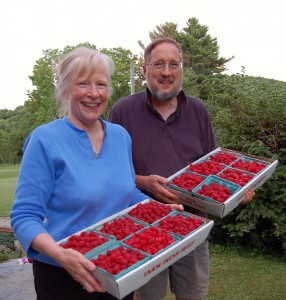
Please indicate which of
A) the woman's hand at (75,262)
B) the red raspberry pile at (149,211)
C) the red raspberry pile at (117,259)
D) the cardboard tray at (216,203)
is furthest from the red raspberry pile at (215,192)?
the woman's hand at (75,262)

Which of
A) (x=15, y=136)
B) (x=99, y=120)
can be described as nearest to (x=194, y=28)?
(x=15, y=136)

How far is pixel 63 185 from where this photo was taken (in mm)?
1967

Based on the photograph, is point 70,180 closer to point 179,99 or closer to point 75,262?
point 75,262

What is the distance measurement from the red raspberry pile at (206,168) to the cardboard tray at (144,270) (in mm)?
607

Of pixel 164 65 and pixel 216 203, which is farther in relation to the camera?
pixel 164 65

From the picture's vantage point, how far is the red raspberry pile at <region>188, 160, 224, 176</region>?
274 cm

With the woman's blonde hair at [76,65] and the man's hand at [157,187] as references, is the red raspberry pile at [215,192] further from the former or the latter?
the woman's blonde hair at [76,65]

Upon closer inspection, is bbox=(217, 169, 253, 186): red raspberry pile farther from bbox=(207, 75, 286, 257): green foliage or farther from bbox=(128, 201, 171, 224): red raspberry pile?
bbox=(207, 75, 286, 257): green foliage

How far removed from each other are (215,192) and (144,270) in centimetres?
86

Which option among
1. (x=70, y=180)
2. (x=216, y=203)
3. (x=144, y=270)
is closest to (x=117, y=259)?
(x=144, y=270)

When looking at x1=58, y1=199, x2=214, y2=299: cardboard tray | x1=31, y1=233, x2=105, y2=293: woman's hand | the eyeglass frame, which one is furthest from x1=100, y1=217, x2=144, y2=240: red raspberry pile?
the eyeglass frame

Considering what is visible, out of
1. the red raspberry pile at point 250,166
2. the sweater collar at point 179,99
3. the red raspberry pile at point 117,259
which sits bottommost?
the red raspberry pile at point 117,259

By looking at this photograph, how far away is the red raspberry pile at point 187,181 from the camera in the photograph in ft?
8.48

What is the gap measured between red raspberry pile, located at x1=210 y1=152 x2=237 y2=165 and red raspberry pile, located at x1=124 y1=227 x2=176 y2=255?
1047 millimetres
